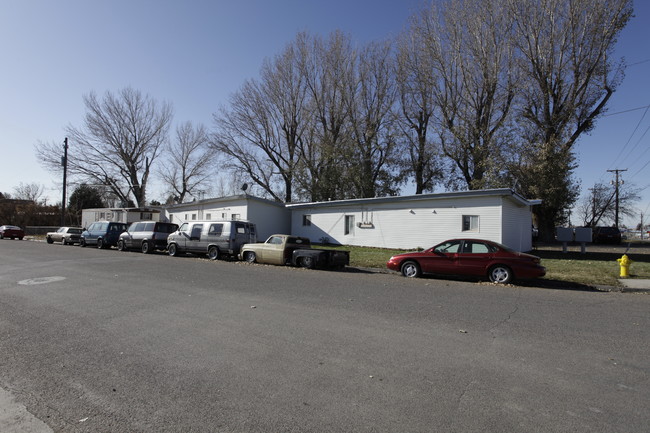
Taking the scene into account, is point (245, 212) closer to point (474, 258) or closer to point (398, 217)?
point (398, 217)

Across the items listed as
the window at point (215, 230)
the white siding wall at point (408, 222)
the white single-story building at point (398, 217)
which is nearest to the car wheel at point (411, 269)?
the white siding wall at point (408, 222)

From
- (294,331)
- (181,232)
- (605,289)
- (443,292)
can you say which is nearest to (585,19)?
(605,289)

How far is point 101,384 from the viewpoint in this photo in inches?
154

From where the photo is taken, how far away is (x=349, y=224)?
85.6ft

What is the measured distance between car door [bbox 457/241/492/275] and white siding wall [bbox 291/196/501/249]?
8.35 meters

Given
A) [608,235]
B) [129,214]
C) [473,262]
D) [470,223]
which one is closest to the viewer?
[473,262]

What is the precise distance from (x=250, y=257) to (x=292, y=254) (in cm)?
248

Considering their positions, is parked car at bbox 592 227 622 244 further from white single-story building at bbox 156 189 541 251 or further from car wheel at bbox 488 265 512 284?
car wheel at bbox 488 265 512 284

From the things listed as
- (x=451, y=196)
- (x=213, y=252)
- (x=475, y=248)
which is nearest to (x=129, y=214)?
(x=213, y=252)

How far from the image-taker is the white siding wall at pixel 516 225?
20034 mm

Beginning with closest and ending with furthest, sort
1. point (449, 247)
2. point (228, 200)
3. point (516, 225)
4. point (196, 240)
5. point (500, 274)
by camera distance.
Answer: point (500, 274) < point (449, 247) < point (196, 240) < point (516, 225) < point (228, 200)

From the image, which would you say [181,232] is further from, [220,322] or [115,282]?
[220,322]

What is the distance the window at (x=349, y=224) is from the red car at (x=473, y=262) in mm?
12798

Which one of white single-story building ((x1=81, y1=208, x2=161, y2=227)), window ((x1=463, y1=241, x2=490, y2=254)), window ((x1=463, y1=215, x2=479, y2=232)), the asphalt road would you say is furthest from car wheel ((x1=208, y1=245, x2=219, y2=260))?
white single-story building ((x1=81, y1=208, x2=161, y2=227))
